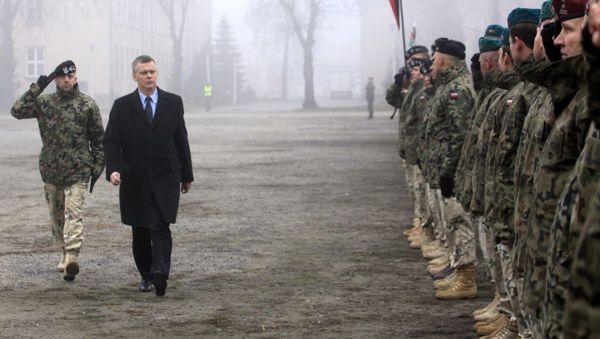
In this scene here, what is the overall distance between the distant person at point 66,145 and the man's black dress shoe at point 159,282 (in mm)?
1239

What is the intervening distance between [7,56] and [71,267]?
206ft

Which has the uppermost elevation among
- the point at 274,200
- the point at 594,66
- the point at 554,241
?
the point at 594,66

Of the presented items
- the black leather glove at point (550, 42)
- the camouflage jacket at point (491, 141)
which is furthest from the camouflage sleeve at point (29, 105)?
the black leather glove at point (550, 42)

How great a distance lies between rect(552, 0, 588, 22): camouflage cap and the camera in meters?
3.81

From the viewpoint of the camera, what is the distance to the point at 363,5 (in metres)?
98.2

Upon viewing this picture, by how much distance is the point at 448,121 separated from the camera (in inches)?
372

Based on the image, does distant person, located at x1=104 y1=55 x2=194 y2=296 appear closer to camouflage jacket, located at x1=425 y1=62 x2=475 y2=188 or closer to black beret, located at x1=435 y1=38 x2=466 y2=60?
A: camouflage jacket, located at x1=425 y1=62 x2=475 y2=188

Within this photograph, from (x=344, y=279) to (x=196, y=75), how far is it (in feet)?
260

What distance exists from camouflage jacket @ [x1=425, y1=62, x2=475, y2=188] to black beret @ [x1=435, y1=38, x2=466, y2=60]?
0.10 metres

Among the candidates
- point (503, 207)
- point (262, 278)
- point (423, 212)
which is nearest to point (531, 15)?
point (503, 207)

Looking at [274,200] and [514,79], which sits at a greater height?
[514,79]

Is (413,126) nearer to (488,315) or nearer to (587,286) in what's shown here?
(488,315)

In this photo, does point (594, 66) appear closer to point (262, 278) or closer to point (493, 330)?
point (493, 330)

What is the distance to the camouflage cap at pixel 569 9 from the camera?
150 inches
